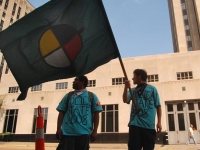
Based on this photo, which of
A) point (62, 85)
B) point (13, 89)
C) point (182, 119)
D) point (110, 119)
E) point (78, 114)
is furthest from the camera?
point (13, 89)

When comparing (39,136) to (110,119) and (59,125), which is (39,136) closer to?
(59,125)

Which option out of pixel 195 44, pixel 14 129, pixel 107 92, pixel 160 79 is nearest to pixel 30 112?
pixel 14 129

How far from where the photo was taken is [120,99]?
21766mm

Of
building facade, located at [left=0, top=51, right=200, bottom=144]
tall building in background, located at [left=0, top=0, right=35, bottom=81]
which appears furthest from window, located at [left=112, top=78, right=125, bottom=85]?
tall building in background, located at [left=0, top=0, right=35, bottom=81]

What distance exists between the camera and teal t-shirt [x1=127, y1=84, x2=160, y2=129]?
356 cm

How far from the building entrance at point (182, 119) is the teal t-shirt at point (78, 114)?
58.0 ft

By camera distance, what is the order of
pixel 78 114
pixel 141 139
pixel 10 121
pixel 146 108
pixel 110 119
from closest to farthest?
pixel 78 114
pixel 141 139
pixel 146 108
pixel 110 119
pixel 10 121

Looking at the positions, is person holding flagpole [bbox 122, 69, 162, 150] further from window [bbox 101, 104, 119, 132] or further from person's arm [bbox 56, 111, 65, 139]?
window [bbox 101, 104, 119, 132]

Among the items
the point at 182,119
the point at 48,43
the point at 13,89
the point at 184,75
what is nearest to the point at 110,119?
the point at 182,119

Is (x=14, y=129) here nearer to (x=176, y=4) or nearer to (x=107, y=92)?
(x=107, y=92)

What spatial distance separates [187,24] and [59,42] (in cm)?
5719

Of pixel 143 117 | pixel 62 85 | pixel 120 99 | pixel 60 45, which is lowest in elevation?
pixel 143 117

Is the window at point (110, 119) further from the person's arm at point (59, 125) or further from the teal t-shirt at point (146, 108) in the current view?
the person's arm at point (59, 125)

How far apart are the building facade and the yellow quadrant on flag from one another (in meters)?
17.1
